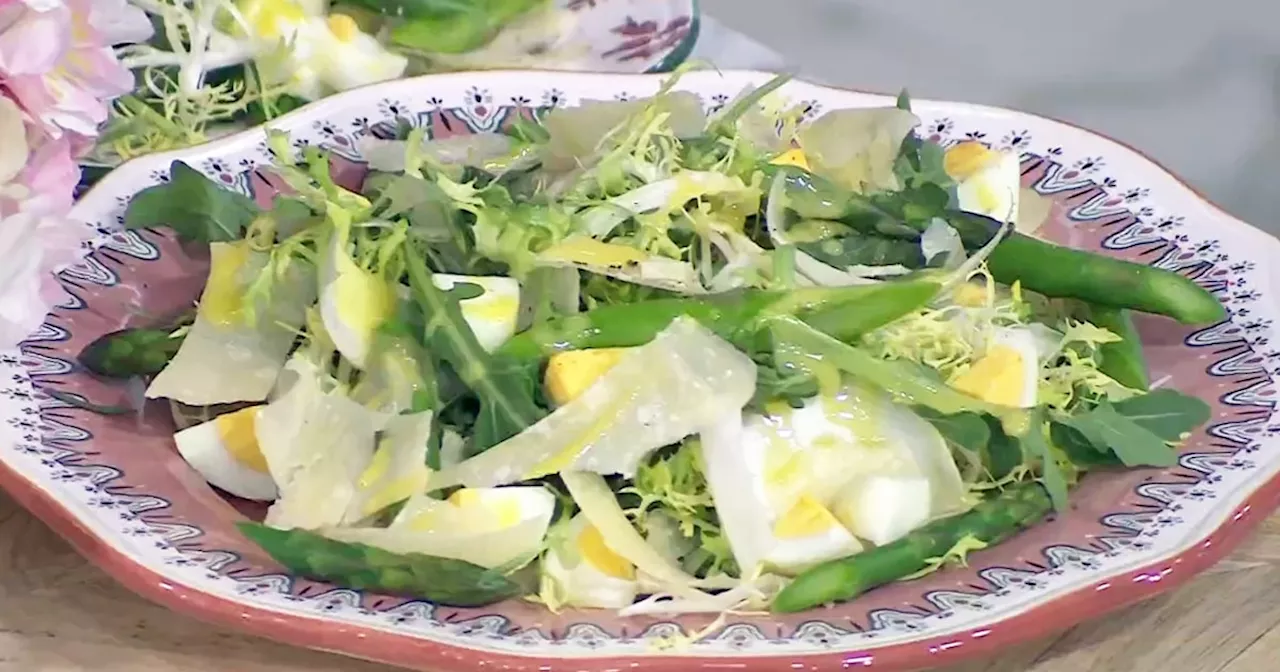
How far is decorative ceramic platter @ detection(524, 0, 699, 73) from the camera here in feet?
4.34

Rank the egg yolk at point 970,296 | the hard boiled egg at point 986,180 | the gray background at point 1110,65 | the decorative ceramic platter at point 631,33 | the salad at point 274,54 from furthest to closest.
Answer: the gray background at point 1110,65
the decorative ceramic platter at point 631,33
the salad at point 274,54
the hard boiled egg at point 986,180
the egg yolk at point 970,296

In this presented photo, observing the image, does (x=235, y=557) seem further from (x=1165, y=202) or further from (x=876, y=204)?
(x=1165, y=202)

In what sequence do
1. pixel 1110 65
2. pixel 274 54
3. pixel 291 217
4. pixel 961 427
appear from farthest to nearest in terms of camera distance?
pixel 1110 65, pixel 274 54, pixel 291 217, pixel 961 427

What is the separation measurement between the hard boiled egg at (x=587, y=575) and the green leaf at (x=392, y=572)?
3 cm

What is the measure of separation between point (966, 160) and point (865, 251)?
16 centimetres

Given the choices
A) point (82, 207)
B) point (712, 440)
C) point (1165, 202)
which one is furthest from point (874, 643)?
point (82, 207)

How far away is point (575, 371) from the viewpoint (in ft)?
2.57

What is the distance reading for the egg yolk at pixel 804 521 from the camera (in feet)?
2.44

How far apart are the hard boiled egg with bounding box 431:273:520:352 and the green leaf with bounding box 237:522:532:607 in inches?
5.9

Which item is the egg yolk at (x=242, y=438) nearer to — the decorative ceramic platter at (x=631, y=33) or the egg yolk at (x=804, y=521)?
the egg yolk at (x=804, y=521)

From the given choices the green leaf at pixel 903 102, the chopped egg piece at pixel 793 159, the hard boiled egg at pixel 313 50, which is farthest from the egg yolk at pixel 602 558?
the hard boiled egg at pixel 313 50

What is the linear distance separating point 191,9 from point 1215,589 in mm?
884

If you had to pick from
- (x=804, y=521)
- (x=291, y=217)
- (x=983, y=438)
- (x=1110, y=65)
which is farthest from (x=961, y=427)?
(x=1110, y=65)

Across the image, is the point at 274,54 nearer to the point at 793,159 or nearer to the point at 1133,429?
the point at 793,159
